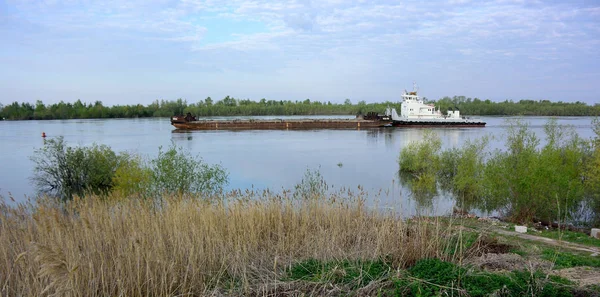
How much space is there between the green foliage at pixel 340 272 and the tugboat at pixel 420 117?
5285 cm

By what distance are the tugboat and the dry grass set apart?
166ft

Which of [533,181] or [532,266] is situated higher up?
[532,266]

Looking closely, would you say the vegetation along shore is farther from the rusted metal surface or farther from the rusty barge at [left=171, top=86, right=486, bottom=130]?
the rusted metal surface

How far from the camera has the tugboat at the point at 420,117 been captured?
55500 mm

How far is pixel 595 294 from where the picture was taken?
414 cm

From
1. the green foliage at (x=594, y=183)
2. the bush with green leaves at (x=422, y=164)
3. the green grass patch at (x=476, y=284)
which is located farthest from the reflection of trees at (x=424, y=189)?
the green grass patch at (x=476, y=284)

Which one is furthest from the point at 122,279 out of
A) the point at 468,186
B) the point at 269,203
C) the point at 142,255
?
the point at 468,186

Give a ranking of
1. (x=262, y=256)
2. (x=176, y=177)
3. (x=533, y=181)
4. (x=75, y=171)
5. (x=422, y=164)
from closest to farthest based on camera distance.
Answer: (x=262, y=256) < (x=533, y=181) < (x=176, y=177) < (x=75, y=171) < (x=422, y=164)

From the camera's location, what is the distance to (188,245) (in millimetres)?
5234

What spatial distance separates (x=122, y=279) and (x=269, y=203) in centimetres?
339

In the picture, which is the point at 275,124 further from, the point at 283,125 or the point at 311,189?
the point at 311,189

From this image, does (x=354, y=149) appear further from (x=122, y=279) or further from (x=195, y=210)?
(x=122, y=279)

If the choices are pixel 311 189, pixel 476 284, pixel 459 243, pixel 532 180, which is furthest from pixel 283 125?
pixel 476 284

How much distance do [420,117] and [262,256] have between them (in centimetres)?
5483
